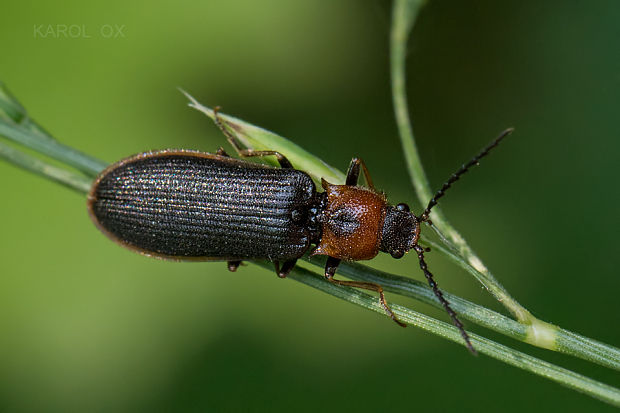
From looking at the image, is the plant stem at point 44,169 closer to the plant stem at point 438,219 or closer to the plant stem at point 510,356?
the plant stem at point 510,356

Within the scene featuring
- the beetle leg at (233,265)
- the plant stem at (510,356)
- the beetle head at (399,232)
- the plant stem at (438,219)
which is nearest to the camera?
the plant stem at (510,356)

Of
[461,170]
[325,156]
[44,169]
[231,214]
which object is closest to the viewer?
[44,169]

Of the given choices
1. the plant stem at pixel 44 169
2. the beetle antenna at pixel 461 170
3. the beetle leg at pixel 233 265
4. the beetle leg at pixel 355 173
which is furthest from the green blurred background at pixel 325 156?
the plant stem at pixel 44 169

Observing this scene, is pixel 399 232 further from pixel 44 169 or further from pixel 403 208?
pixel 44 169

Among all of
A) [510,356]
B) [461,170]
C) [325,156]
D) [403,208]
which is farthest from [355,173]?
[510,356]

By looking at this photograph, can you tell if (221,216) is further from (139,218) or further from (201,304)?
(201,304)

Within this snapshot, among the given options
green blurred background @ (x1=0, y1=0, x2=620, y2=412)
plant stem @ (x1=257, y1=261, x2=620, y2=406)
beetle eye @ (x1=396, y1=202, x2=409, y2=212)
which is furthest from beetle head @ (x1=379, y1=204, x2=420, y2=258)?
plant stem @ (x1=257, y1=261, x2=620, y2=406)
